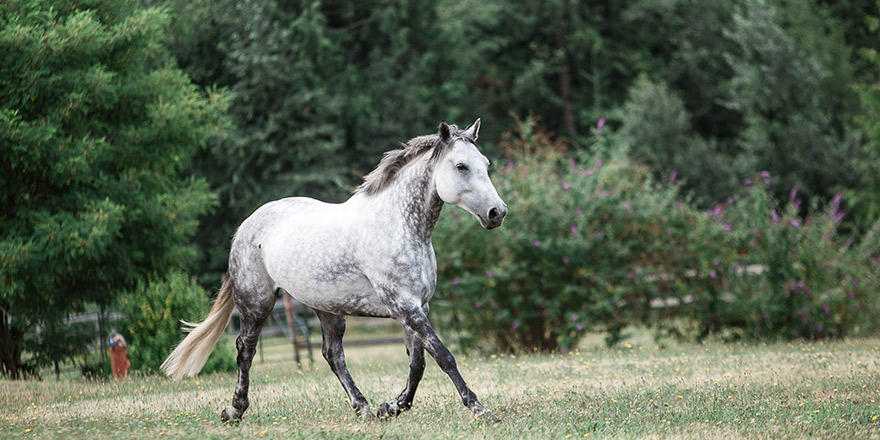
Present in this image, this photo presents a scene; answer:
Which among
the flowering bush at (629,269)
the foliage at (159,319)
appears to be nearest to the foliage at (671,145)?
the flowering bush at (629,269)

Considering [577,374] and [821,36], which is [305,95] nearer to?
[577,374]

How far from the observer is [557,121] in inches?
1233

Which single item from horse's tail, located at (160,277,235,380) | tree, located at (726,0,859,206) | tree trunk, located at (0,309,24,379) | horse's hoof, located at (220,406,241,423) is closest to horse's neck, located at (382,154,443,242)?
horse's tail, located at (160,277,235,380)

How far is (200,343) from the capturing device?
7.29m

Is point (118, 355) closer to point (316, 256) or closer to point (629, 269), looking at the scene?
point (316, 256)

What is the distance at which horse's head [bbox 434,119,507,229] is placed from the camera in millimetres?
5988

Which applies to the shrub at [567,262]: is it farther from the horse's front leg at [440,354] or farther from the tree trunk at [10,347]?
the horse's front leg at [440,354]

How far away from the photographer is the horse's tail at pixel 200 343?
7.26 metres

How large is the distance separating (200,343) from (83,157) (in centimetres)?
387

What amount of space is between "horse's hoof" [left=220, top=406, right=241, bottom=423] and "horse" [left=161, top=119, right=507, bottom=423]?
1cm

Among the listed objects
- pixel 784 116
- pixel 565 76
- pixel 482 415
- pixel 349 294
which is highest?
pixel 349 294

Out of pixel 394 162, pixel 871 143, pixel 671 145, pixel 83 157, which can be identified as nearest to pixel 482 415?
pixel 394 162

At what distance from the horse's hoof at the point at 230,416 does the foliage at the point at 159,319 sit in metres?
5.21

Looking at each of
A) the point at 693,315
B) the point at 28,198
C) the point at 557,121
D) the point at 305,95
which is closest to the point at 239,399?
the point at 28,198
